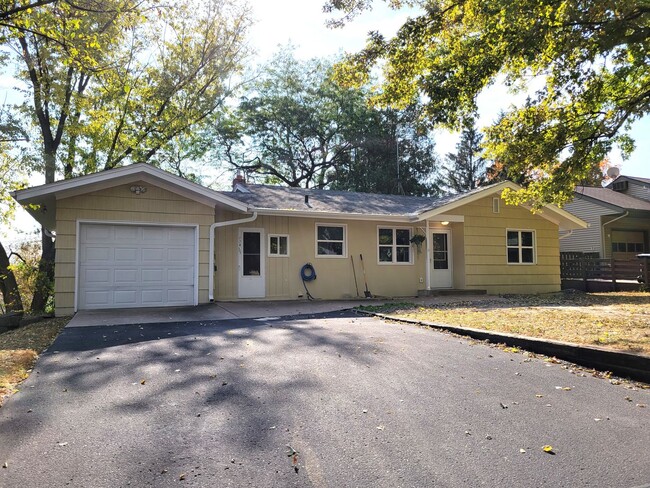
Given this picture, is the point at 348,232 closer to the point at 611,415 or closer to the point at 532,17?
the point at 532,17

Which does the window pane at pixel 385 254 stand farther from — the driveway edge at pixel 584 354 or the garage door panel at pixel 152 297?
the driveway edge at pixel 584 354

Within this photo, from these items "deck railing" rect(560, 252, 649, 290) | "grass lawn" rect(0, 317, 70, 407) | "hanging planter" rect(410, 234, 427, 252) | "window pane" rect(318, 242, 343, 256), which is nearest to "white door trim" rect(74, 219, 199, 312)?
"grass lawn" rect(0, 317, 70, 407)

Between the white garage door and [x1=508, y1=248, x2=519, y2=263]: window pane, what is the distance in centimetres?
1095

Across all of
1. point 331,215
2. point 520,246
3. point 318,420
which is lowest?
point 318,420

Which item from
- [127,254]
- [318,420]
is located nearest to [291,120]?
[127,254]

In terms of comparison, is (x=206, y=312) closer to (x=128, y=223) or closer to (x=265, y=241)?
(x=128, y=223)

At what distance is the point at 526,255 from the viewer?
15.9m

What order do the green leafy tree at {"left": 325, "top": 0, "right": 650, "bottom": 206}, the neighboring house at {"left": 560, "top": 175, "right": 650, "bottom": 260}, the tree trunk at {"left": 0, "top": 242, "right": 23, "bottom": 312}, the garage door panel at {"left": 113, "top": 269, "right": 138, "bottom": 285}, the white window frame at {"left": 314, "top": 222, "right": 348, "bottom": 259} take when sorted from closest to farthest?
1. the green leafy tree at {"left": 325, "top": 0, "right": 650, "bottom": 206}
2. the garage door panel at {"left": 113, "top": 269, "right": 138, "bottom": 285}
3. the white window frame at {"left": 314, "top": 222, "right": 348, "bottom": 259}
4. the tree trunk at {"left": 0, "top": 242, "right": 23, "bottom": 312}
5. the neighboring house at {"left": 560, "top": 175, "right": 650, "bottom": 260}

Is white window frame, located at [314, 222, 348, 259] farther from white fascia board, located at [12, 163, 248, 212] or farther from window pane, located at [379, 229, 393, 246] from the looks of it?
white fascia board, located at [12, 163, 248, 212]

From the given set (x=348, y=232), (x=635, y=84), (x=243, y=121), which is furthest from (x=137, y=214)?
(x=243, y=121)

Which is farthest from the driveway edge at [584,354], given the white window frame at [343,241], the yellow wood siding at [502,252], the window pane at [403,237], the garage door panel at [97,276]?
the yellow wood siding at [502,252]

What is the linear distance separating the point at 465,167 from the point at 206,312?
3381cm

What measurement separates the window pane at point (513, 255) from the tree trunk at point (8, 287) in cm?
1635

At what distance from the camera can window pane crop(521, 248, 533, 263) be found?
1588cm
